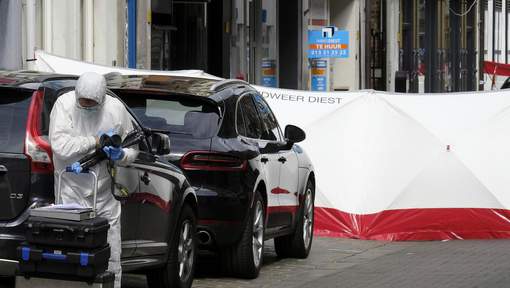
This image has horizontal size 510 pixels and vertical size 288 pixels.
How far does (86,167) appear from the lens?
8.86 metres

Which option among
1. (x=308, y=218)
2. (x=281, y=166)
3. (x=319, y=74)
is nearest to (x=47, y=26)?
(x=308, y=218)

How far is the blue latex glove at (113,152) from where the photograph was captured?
8797mm

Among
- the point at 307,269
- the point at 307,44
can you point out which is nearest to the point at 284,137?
the point at 307,269

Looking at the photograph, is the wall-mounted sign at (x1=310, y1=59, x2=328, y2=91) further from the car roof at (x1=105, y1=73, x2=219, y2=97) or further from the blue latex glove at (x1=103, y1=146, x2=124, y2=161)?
the blue latex glove at (x1=103, y1=146, x2=124, y2=161)

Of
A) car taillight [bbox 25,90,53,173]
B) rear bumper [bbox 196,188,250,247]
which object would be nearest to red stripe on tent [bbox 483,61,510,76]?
rear bumper [bbox 196,188,250,247]

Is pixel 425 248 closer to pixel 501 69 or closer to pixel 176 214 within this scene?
pixel 176 214

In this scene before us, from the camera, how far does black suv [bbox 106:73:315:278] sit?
11.5 meters

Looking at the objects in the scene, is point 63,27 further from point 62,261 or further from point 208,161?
point 62,261

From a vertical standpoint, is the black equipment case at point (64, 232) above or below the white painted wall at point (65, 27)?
below

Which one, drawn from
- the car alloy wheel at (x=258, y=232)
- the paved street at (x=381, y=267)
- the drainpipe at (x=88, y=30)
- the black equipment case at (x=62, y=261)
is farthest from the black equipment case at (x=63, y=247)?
the drainpipe at (x=88, y=30)

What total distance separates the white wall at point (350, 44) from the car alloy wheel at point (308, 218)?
21.8 meters

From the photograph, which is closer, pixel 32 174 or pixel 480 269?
pixel 32 174

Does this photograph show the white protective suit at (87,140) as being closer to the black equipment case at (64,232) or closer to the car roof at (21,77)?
the car roof at (21,77)

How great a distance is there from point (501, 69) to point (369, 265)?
33.0 meters
